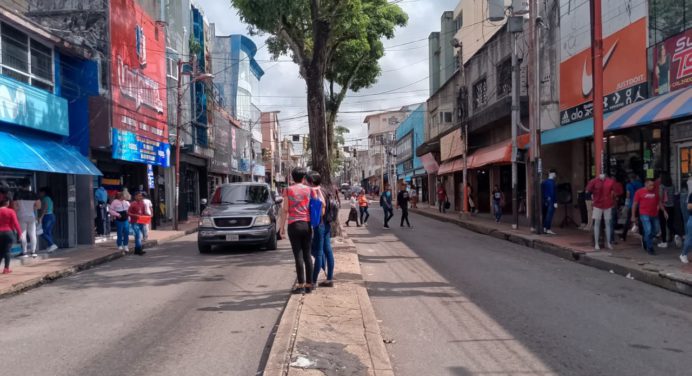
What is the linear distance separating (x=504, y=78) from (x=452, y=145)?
24.4 feet

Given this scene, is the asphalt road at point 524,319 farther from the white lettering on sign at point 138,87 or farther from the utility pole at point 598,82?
the white lettering on sign at point 138,87

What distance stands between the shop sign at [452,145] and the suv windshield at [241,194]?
15.3m

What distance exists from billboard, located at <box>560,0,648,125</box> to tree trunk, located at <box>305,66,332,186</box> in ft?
25.6

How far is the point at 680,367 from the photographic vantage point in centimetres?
481

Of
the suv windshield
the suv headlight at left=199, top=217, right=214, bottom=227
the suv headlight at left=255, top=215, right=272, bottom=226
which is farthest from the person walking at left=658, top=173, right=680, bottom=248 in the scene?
the suv headlight at left=199, top=217, right=214, bottom=227

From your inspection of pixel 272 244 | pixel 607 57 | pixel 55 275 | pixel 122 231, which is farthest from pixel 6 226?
pixel 607 57

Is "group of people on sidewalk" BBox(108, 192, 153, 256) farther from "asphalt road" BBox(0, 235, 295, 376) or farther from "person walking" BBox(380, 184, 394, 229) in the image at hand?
"person walking" BBox(380, 184, 394, 229)

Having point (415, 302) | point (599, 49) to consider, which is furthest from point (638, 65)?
point (415, 302)

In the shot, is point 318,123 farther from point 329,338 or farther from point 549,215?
point 329,338

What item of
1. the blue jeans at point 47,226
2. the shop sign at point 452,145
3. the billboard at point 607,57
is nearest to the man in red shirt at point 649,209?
the billboard at point 607,57

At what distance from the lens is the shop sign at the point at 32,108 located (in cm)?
1229

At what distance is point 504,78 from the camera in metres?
23.3

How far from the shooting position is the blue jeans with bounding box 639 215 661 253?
10.8 m

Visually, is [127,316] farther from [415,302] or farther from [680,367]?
[680,367]
